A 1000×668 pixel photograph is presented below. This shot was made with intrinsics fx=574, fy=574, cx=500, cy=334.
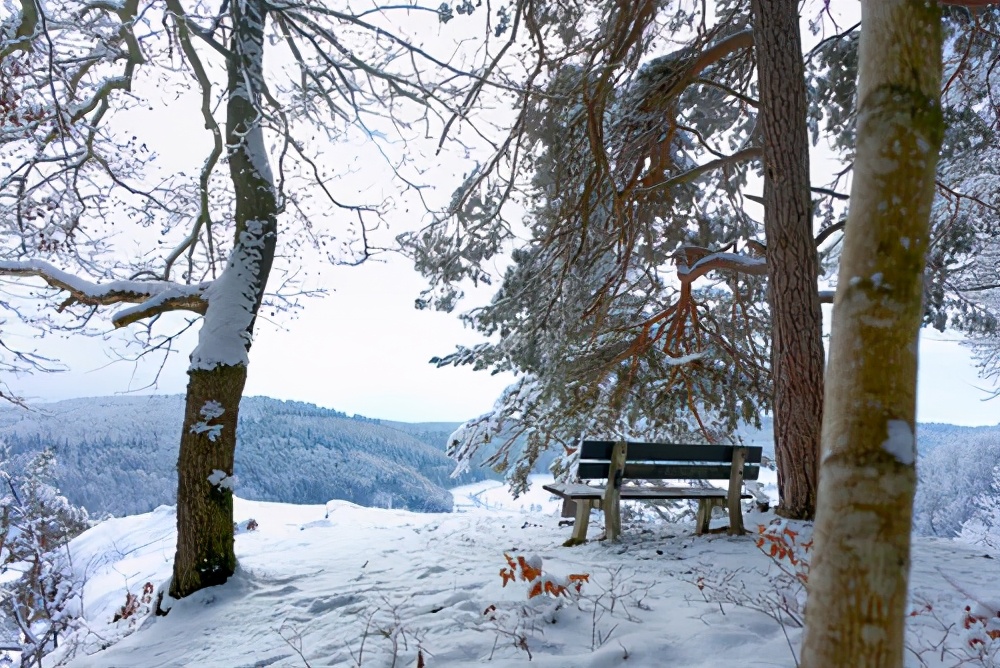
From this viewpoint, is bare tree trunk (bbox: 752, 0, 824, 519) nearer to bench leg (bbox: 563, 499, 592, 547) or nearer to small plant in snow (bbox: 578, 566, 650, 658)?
bench leg (bbox: 563, 499, 592, 547)

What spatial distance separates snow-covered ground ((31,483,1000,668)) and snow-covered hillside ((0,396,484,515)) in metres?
9.38

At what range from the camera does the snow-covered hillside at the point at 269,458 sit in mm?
16250

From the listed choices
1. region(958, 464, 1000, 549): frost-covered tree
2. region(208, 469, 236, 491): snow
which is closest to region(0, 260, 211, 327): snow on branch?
region(208, 469, 236, 491): snow

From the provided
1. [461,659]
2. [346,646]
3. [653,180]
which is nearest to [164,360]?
[346,646]

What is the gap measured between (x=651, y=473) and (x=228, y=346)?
162 inches

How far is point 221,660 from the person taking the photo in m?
3.26

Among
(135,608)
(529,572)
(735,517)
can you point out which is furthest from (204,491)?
(735,517)

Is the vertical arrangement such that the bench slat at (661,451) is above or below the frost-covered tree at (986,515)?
above

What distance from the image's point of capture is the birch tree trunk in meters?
4.87

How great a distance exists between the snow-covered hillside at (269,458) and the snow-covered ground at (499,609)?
369 inches

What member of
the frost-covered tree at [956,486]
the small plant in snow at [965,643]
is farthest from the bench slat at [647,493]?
the frost-covered tree at [956,486]

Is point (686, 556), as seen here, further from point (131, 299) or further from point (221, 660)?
point (131, 299)

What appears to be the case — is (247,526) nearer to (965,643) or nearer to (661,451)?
(661,451)

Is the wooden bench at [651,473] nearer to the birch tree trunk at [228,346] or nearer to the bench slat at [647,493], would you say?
the bench slat at [647,493]
